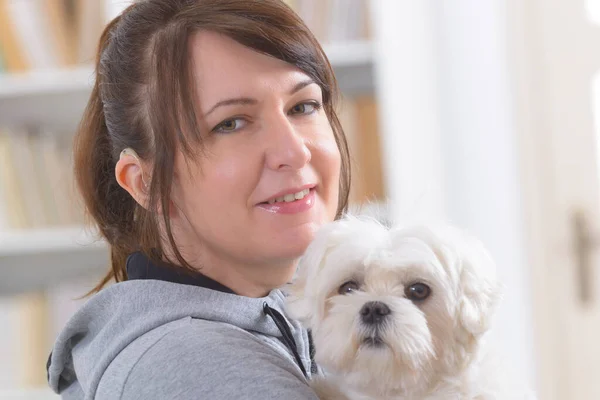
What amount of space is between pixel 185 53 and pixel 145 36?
8 centimetres

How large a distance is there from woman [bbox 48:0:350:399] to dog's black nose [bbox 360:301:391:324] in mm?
101

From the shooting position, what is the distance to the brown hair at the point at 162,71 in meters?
1.03

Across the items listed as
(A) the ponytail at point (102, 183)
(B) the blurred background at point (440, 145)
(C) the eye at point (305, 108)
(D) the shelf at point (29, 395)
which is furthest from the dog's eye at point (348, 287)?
(D) the shelf at point (29, 395)

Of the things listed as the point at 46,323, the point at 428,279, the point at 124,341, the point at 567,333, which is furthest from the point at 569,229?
the point at 124,341

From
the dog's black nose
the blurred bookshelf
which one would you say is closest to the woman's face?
the dog's black nose

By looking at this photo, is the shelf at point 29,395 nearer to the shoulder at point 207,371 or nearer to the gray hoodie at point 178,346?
the gray hoodie at point 178,346

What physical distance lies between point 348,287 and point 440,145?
152cm

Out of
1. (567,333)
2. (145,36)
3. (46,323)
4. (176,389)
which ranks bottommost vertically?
(567,333)

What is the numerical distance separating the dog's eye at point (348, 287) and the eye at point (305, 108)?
239 mm

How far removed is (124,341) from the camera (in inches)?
36.2

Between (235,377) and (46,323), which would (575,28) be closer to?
(46,323)

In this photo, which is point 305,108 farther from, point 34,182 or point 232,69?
point 34,182

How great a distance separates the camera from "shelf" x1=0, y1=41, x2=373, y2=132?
2372 millimetres

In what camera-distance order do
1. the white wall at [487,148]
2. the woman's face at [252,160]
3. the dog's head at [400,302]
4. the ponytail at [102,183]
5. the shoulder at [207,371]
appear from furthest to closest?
the white wall at [487,148] < the ponytail at [102,183] < the woman's face at [252,160] < the dog's head at [400,302] < the shoulder at [207,371]
